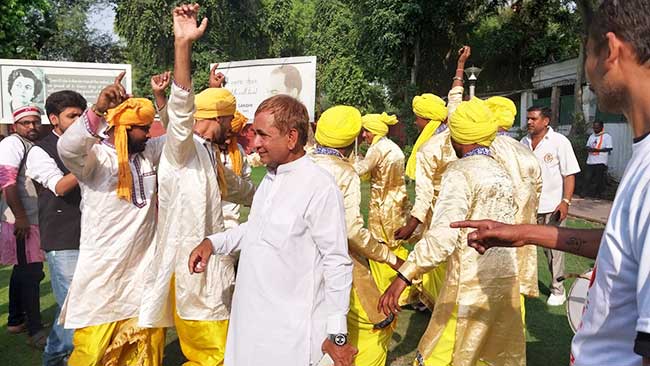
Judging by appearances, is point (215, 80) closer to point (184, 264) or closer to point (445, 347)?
point (184, 264)

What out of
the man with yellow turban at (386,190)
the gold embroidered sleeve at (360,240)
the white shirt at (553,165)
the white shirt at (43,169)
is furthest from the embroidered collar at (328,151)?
the white shirt at (553,165)

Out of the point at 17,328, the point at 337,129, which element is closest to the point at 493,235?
the point at 337,129

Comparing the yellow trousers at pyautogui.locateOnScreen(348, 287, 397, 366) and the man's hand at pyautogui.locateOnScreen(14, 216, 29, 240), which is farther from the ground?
the man's hand at pyautogui.locateOnScreen(14, 216, 29, 240)

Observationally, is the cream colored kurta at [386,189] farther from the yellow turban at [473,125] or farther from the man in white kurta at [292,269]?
the man in white kurta at [292,269]

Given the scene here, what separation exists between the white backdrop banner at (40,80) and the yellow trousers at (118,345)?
4.27 meters

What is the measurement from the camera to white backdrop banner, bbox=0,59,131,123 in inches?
275

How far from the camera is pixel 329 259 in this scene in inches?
98.9

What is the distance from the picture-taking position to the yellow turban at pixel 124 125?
11.2ft

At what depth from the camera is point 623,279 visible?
54.8 inches

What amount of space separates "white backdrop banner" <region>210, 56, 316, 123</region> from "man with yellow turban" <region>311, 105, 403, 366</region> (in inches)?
132

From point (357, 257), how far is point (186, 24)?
187 centimetres

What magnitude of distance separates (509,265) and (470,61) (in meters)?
27.7

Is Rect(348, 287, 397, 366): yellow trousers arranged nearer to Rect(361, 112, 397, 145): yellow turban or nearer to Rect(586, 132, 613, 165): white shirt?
Rect(361, 112, 397, 145): yellow turban

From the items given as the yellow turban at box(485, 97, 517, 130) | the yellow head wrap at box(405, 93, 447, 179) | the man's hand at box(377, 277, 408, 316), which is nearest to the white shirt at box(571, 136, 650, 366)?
the man's hand at box(377, 277, 408, 316)
